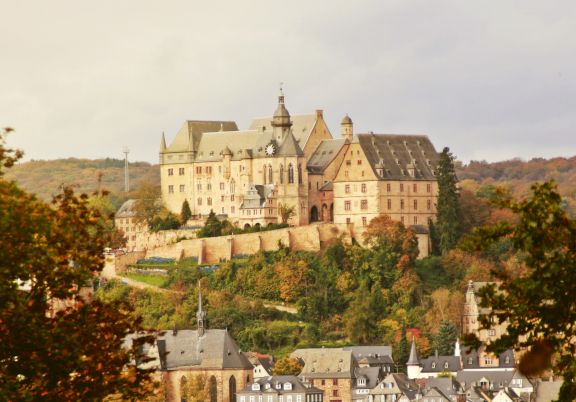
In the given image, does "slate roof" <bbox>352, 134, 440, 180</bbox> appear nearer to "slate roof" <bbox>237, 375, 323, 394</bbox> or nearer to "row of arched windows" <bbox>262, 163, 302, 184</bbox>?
"row of arched windows" <bbox>262, 163, 302, 184</bbox>

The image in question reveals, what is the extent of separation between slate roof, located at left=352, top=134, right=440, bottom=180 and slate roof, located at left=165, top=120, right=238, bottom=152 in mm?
18784

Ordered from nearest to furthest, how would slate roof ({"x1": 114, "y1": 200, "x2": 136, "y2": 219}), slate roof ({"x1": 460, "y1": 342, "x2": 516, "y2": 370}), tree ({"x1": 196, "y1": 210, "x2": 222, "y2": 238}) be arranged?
slate roof ({"x1": 460, "y1": 342, "x2": 516, "y2": 370}) → tree ({"x1": 196, "y1": 210, "x2": 222, "y2": 238}) → slate roof ({"x1": 114, "y1": 200, "x2": 136, "y2": 219})

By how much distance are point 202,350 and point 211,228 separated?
14.1 m

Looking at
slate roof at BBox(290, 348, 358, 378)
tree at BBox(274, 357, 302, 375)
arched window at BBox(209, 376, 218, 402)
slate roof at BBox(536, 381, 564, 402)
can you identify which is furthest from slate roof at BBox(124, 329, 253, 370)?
slate roof at BBox(536, 381, 564, 402)

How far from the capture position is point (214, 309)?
317 ft

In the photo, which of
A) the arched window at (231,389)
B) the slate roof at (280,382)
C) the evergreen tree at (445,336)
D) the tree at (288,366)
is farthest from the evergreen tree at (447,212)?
the arched window at (231,389)

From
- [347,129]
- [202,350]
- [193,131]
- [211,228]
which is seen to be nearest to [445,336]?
[202,350]

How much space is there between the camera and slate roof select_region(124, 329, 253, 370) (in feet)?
300

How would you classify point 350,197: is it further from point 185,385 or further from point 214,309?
point 185,385

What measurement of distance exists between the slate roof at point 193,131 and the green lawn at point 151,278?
1434 cm

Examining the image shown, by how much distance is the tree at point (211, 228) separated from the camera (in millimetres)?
102938

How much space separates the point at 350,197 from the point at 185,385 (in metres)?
21.1

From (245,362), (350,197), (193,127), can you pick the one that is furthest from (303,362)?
(193,127)

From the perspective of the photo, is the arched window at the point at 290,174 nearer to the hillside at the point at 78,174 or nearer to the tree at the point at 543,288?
the hillside at the point at 78,174
